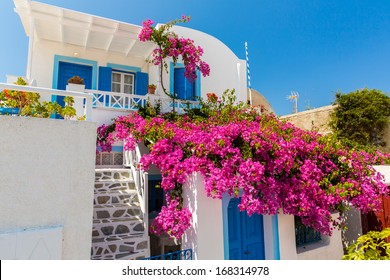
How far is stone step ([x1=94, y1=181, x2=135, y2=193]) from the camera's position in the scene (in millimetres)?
7535

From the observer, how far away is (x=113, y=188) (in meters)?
7.68

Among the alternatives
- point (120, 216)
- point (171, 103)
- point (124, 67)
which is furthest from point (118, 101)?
point (120, 216)

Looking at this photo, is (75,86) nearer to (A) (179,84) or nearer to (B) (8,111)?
(A) (179,84)

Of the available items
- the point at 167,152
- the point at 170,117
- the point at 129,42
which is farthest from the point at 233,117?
the point at 129,42

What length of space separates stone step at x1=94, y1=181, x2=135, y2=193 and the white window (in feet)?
19.8

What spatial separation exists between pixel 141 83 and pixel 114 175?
18.8 feet

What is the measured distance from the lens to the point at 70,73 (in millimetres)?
11328

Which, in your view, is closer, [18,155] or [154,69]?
[18,155]

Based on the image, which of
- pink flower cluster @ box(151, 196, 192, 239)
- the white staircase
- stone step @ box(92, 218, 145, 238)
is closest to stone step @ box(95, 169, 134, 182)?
the white staircase

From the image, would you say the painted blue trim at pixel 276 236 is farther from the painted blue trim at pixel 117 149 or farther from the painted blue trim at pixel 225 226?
the painted blue trim at pixel 117 149

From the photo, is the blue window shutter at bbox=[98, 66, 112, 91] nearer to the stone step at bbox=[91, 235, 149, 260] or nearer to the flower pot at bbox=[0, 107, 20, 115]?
the flower pot at bbox=[0, 107, 20, 115]
